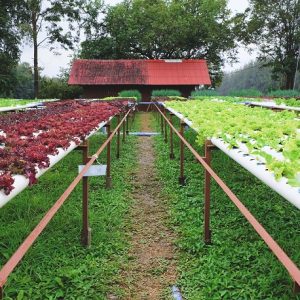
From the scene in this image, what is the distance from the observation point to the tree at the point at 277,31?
3994 centimetres

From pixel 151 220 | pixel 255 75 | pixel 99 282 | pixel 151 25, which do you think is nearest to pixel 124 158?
pixel 151 220

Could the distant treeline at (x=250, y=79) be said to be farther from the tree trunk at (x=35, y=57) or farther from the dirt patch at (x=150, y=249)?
the dirt patch at (x=150, y=249)

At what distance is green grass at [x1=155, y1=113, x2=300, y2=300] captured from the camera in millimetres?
3596

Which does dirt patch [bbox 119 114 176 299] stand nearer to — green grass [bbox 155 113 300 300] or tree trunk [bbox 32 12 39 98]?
green grass [bbox 155 113 300 300]

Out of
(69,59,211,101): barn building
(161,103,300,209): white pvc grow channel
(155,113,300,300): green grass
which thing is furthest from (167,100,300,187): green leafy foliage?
(69,59,211,101): barn building

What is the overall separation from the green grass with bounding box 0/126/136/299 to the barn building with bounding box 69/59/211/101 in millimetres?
25756

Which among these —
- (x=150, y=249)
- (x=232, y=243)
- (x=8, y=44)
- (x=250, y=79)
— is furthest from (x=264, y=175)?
(x=250, y=79)

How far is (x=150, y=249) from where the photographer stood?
455 centimetres

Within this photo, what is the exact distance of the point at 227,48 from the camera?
136ft

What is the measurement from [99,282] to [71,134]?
1975 millimetres

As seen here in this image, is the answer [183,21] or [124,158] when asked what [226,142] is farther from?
[183,21]

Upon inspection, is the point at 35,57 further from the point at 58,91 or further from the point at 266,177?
the point at 266,177

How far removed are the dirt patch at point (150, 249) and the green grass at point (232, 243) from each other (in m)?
0.13

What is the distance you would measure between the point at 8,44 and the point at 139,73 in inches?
435
